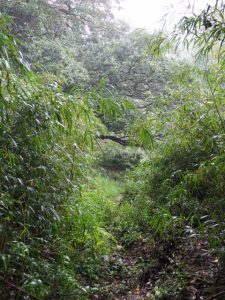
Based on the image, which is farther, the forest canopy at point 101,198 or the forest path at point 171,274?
the forest path at point 171,274

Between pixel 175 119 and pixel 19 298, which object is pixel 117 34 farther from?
pixel 19 298

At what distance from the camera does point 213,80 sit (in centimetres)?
333

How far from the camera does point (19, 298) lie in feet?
6.93

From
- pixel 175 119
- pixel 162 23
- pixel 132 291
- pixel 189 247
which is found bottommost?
pixel 132 291

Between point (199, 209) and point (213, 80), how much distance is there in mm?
1391

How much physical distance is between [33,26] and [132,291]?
8065mm

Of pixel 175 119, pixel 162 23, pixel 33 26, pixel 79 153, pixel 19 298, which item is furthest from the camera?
pixel 33 26

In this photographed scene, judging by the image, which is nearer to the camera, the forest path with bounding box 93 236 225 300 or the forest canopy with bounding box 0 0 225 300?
the forest canopy with bounding box 0 0 225 300

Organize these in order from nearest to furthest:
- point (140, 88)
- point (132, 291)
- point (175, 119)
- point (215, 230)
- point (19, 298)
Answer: point (19, 298), point (215, 230), point (132, 291), point (175, 119), point (140, 88)

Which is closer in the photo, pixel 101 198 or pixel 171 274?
pixel 171 274

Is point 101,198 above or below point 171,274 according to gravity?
below

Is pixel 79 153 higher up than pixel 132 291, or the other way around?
A: pixel 79 153

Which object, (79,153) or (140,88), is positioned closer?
(79,153)

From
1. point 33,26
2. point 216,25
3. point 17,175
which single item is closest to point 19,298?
point 17,175
